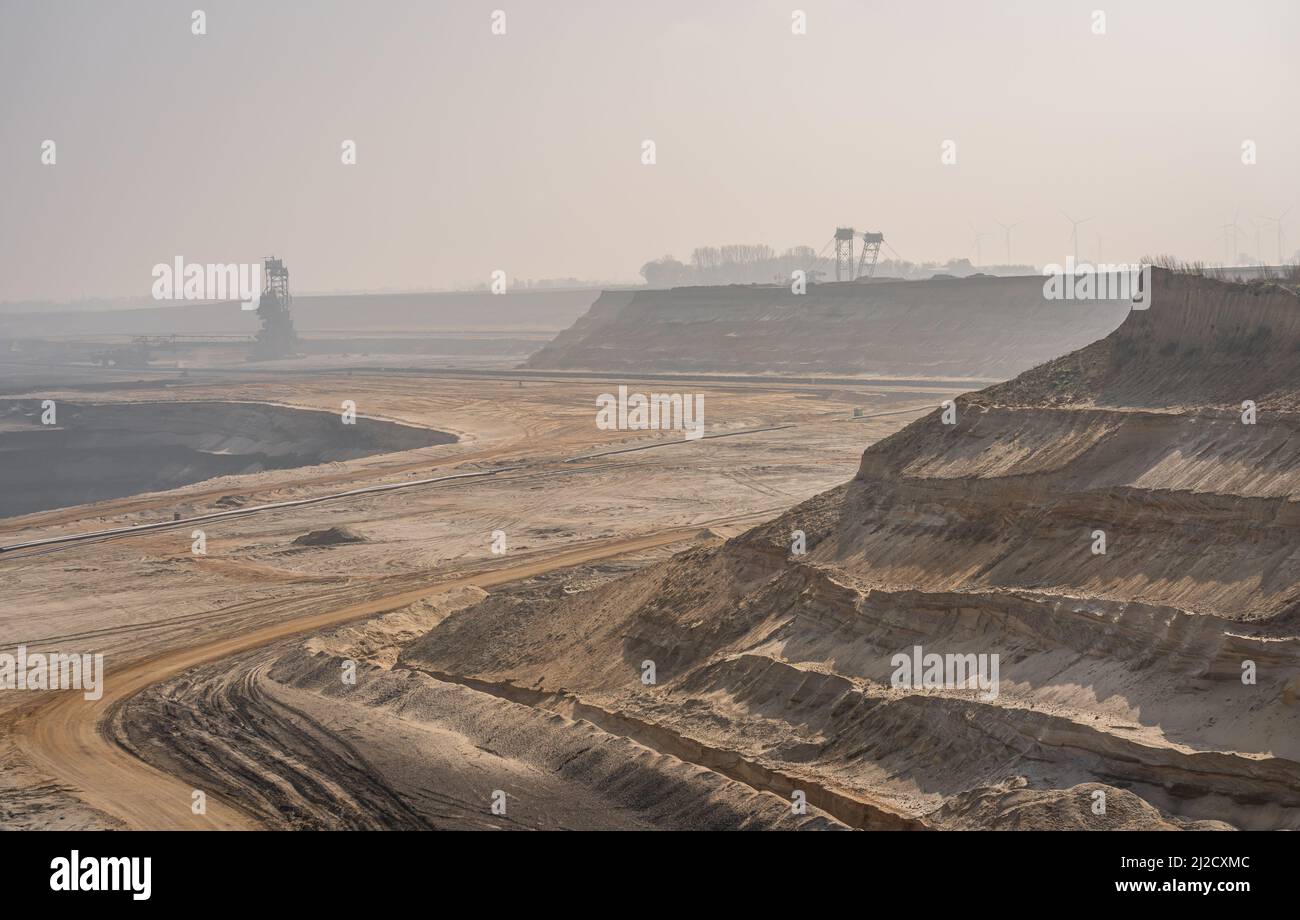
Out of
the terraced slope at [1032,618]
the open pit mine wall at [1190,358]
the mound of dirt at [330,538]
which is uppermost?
the open pit mine wall at [1190,358]

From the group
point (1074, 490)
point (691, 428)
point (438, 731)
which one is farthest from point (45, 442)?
point (1074, 490)

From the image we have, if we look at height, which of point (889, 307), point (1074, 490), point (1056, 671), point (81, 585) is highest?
point (889, 307)

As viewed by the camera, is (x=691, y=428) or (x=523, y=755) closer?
(x=523, y=755)

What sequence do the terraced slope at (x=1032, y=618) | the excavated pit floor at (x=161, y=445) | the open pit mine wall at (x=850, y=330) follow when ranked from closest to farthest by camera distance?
the terraced slope at (x=1032, y=618) → the excavated pit floor at (x=161, y=445) → the open pit mine wall at (x=850, y=330)

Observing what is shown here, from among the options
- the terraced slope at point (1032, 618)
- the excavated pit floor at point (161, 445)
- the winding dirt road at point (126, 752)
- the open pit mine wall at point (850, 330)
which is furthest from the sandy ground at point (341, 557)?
the open pit mine wall at point (850, 330)

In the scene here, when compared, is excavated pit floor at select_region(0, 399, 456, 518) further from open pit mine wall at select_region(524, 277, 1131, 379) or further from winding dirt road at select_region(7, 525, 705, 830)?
winding dirt road at select_region(7, 525, 705, 830)

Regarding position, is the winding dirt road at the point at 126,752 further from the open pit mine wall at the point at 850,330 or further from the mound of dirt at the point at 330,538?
the open pit mine wall at the point at 850,330

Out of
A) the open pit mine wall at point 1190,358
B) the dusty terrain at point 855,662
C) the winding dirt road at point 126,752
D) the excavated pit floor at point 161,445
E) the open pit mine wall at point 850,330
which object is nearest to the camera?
the dusty terrain at point 855,662

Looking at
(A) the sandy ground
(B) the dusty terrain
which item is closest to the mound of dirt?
(A) the sandy ground
